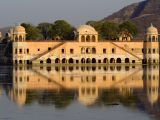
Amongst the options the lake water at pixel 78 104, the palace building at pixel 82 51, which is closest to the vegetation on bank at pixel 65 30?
the palace building at pixel 82 51

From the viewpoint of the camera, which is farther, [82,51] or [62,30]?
[62,30]

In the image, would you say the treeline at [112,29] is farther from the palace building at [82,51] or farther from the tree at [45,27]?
the tree at [45,27]

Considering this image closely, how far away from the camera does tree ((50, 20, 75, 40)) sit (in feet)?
259

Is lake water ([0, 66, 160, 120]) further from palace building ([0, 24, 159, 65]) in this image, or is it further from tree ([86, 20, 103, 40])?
tree ([86, 20, 103, 40])

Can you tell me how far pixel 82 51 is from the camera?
229ft

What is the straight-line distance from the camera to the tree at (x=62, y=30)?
259ft

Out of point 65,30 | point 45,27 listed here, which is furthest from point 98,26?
point 45,27

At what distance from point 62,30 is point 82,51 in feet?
37.3

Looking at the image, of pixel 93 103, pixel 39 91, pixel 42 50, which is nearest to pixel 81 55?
pixel 42 50

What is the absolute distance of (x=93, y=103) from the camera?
15969 mm

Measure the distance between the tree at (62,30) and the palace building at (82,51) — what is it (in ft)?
30.5

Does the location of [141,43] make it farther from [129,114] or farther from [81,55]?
[129,114]

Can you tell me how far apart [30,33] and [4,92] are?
185 feet

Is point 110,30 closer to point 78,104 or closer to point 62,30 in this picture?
point 62,30
